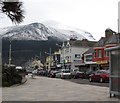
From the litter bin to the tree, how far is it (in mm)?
9155

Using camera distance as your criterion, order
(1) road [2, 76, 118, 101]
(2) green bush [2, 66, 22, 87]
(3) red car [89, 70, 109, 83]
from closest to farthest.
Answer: (1) road [2, 76, 118, 101], (2) green bush [2, 66, 22, 87], (3) red car [89, 70, 109, 83]

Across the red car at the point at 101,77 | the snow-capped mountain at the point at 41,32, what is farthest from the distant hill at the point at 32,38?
the red car at the point at 101,77

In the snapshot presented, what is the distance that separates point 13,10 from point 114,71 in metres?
9.94

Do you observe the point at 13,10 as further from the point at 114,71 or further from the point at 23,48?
the point at 23,48

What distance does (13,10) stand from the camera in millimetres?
24078

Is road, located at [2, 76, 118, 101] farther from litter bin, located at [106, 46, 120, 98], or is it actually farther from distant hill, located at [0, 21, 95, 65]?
distant hill, located at [0, 21, 95, 65]

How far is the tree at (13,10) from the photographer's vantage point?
23.8m

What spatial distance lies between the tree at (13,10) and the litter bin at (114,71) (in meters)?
9.15

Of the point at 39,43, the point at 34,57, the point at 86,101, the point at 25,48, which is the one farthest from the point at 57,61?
the point at 86,101

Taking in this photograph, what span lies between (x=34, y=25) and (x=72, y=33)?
18.6 meters

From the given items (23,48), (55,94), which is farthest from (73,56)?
(55,94)

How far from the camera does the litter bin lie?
16641 millimetres

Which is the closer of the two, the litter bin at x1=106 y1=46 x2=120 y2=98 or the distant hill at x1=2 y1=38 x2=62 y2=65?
the litter bin at x1=106 y1=46 x2=120 y2=98

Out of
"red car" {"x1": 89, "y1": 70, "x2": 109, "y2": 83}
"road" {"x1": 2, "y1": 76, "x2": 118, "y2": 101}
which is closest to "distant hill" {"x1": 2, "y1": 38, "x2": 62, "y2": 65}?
"red car" {"x1": 89, "y1": 70, "x2": 109, "y2": 83}
